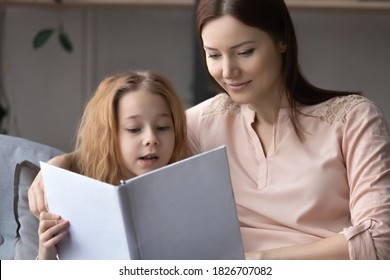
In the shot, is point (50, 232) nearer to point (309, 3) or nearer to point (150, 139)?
point (150, 139)

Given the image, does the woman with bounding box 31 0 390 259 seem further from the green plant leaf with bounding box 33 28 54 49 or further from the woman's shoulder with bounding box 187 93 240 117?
the green plant leaf with bounding box 33 28 54 49

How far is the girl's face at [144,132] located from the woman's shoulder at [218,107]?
183mm

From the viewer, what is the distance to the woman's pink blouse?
1442 millimetres

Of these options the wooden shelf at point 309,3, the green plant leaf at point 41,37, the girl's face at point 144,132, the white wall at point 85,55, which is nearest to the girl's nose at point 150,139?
the girl's face at point 144,132

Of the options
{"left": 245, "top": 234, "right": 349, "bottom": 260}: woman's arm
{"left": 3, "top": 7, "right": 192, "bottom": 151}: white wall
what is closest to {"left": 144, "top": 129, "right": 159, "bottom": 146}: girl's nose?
{"left": 245, "top": 234, "right": 349, "bottom": 260}: woman's arm

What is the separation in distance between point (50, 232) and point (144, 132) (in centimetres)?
29

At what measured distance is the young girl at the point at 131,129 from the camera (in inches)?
60.7

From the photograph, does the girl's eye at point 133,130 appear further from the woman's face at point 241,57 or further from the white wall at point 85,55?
the white wall at point 85,55

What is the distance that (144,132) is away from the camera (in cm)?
153

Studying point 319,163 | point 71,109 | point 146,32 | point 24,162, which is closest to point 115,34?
point 146,32

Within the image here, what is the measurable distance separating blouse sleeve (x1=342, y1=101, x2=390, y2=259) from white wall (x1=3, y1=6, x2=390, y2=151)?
6.52 feet

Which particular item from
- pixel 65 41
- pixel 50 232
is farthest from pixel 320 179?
pixel 65 41

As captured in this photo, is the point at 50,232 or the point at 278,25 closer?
the point at 50,232
